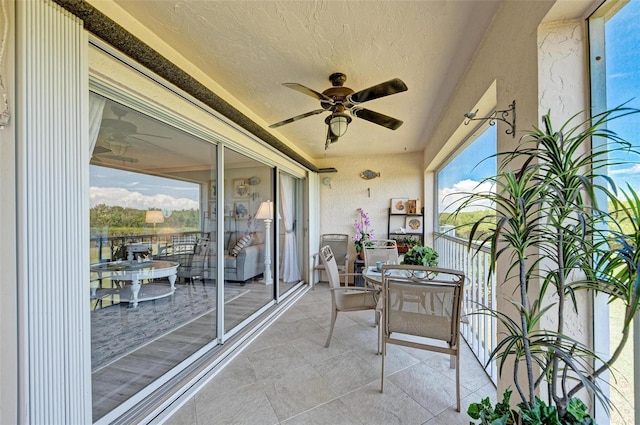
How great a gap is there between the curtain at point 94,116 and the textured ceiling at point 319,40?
1.85ft

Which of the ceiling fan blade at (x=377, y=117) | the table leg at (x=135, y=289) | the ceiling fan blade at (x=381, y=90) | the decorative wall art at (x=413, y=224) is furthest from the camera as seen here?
the decorative wall art at (x=413, y=224)

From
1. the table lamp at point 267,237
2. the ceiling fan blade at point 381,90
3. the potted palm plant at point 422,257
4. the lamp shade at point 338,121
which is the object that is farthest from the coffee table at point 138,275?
the potted palm plant at point 422,257

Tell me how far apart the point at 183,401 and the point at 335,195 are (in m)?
4.12

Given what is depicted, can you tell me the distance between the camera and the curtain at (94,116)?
4.67ft

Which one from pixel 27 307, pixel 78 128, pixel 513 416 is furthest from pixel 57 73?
pixel 513 416

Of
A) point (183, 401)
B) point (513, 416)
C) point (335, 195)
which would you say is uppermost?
point (335, 195)

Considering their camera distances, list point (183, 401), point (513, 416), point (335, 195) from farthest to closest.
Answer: point (335, 195), point (183, 401), point (513, 416)

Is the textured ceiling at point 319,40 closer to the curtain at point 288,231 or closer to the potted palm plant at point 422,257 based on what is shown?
the potted palm plant at point 422,257

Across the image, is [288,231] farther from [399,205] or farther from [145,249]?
[145,249]

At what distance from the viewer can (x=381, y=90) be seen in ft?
5.70

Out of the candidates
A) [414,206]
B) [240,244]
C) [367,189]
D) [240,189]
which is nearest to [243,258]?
[240,244]

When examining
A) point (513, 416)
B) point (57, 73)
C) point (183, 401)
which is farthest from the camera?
point (183, 401)

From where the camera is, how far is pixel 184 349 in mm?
2182

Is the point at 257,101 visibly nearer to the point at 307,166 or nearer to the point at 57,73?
the point at 57,73
